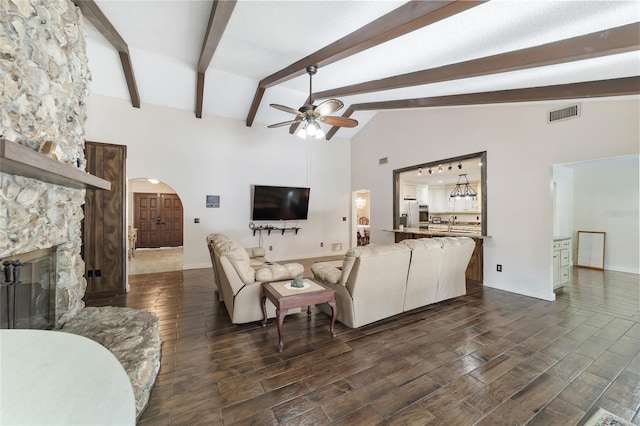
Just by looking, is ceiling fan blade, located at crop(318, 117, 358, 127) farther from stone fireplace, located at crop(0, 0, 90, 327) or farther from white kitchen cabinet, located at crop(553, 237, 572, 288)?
white kitchen cabinet, located at crop(553, 237, 572, 288)

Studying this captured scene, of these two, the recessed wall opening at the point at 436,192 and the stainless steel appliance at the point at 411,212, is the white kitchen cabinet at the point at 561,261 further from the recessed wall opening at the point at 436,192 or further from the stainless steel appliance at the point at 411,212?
the stainless steel appliance at the point at 411,212

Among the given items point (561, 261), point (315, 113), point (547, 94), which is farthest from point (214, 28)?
point (561, 261)

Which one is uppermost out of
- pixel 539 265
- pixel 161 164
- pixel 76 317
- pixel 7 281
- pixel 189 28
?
pixel 189 28

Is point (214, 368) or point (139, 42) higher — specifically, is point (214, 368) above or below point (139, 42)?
below

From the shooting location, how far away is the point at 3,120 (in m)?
1.65

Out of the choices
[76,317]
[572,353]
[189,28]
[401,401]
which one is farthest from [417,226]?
[76,317]

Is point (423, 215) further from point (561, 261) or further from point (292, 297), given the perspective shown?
point (292, 297)

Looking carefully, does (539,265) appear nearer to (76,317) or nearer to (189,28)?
(76,317)

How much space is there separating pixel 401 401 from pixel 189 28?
5158 millimetres

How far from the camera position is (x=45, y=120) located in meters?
2.11

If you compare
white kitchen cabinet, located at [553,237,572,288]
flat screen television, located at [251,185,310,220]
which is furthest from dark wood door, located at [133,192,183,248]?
white kitchen cabinet, located at [553,237,572,288]

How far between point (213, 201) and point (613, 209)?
30.6ft

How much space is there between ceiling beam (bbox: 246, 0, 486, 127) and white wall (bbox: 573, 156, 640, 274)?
18.3 ft

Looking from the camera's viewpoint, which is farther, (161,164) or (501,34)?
(161,164)
